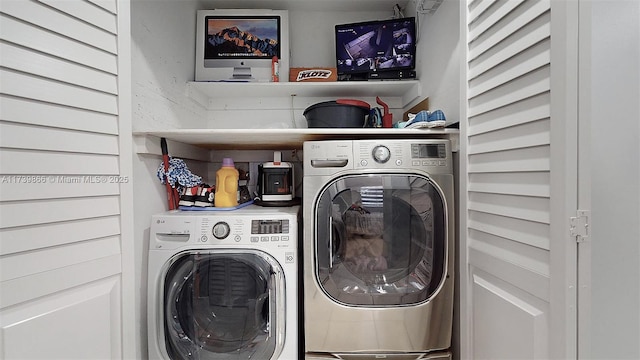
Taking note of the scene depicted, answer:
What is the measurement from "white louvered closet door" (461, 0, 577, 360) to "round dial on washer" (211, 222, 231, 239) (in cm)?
96

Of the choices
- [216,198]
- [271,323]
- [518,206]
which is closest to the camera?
[518,206]

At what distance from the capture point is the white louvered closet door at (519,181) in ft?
2.06

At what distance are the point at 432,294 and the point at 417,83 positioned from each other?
119 cm

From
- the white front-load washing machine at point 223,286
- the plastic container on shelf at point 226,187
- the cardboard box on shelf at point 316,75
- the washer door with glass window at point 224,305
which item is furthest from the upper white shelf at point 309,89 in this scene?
the washer door with glass window at point 224,305

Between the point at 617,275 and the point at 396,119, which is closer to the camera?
the point at 617,275

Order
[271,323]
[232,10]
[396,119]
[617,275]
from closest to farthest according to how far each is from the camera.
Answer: [617,275], [271,323], [232,10], [396,119]

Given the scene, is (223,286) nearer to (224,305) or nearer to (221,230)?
(224,305)

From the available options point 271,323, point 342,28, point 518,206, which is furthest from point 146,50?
point 518,206

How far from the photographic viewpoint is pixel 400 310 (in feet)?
4.19

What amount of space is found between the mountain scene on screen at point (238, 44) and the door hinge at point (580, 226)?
178 cm

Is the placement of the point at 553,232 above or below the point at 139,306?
above

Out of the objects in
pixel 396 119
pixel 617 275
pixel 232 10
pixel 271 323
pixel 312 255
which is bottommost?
pixel 271 323

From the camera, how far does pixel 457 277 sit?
1.33 m

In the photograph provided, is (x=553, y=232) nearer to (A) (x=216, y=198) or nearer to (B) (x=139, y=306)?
(A) (x=216, y=198)
